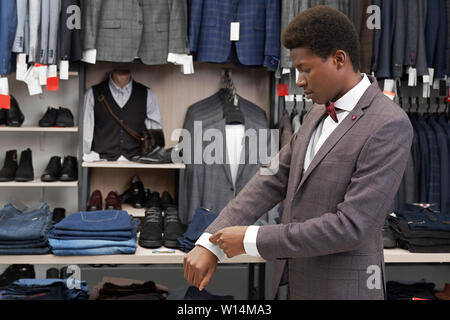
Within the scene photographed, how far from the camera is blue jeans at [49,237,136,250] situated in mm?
1900

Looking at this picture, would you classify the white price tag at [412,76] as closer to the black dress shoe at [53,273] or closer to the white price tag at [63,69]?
the white price tag at [63,69]

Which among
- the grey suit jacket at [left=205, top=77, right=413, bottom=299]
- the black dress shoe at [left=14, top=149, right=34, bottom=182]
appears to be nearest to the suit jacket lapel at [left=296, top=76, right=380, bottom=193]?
the grey suit jacket at [left=205, top=77, right=413, bottom=299]

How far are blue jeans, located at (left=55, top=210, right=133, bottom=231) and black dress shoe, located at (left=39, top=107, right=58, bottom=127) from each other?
1.36 m

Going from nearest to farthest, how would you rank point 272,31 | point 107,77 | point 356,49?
point 356,49 < point 272,31 < point 107,77

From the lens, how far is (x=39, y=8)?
9.89ft

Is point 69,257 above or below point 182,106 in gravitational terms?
below

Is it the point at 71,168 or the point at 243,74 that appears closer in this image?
the point at 71,168

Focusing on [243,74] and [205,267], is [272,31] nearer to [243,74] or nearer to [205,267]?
[243,74]

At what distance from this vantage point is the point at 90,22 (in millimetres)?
3064

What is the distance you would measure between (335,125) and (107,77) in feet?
8.00

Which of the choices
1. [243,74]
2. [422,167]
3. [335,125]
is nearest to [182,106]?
[243,74]

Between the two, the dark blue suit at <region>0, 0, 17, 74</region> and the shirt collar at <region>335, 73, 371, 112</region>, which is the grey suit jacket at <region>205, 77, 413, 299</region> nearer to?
the shirt collar at <region>335, 73, 371, 112</region>

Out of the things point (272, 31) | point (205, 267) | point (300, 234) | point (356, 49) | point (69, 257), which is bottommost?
point (69, 257)

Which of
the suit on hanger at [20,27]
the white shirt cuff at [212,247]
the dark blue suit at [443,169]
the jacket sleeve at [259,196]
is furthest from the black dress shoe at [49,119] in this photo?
the dark blue suit at [443,169]
